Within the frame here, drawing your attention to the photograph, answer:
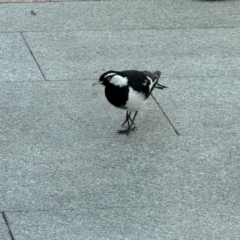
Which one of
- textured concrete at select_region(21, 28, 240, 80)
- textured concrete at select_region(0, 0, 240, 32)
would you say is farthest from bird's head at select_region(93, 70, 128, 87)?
textured concrete at select_region(0, 0, 240, 32)

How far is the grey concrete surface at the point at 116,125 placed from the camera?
5168 millimetres

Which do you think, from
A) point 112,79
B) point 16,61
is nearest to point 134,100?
point 112,79

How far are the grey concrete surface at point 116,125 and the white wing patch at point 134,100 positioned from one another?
0.33m

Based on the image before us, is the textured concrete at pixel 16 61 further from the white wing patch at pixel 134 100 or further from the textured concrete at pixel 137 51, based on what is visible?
the white wing patch at pixel 134 100

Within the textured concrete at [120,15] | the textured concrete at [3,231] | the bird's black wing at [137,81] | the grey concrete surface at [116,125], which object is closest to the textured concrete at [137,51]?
the grey concrete surface at [116,125]

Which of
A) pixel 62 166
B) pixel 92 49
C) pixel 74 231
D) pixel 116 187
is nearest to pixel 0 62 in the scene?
pixel 92 49

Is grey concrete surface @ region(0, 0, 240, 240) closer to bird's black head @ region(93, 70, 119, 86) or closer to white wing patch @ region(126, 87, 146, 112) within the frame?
white wing patch @ region(126, 87, 146, 112)

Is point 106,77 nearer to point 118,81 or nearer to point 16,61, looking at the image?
point 118,81

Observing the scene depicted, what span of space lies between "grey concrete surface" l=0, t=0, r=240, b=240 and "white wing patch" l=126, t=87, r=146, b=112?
33cm

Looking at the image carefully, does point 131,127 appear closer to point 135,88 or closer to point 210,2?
point 135,88

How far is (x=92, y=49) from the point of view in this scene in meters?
8.41

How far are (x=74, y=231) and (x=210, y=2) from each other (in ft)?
19.9

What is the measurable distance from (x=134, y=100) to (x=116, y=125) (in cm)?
54

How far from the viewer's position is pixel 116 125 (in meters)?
6.73
